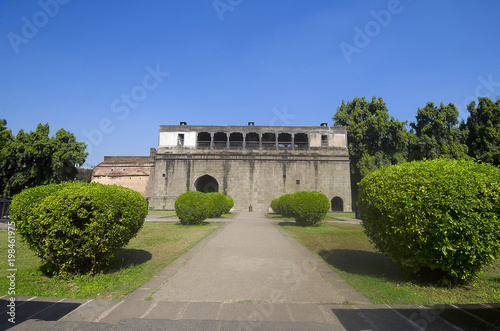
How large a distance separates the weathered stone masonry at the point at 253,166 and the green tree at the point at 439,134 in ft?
26.5

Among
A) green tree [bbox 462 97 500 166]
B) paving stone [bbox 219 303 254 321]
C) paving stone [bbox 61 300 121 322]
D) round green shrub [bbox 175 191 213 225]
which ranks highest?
green tree [bbox 462 97 500 166]

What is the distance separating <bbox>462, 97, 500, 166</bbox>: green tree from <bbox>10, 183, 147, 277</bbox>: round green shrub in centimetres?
3090

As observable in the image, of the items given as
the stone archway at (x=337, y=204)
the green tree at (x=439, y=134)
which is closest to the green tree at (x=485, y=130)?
the green tree at (x=439, y=134)

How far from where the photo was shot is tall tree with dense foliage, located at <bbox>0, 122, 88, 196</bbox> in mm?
22094

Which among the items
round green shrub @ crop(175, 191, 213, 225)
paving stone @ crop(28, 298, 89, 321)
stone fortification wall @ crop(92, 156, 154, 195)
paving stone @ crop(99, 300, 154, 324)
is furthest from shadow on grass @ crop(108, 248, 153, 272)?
stone fortification wall @ crop(92, 156, 154, 195)

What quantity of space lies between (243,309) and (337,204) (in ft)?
101

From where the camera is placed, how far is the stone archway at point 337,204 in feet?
103

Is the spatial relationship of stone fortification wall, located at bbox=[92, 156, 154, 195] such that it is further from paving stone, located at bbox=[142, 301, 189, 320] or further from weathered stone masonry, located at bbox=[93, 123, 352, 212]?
paving stone, located at bbox=[142, 301, 189, 320]

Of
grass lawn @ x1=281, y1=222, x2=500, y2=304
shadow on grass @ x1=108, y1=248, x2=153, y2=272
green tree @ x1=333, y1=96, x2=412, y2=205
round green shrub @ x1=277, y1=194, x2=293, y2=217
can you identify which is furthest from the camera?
green tree @ x1=333, y1=96, x2=412, y2=205

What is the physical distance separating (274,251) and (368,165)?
26.5 metres

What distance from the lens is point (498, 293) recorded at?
3.95m

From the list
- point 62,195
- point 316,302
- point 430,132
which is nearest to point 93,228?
point 62,195

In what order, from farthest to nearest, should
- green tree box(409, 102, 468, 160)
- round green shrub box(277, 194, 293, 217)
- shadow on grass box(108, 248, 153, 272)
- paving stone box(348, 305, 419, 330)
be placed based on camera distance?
green tree box(409, 102, 468, 160), round green shrub box(277, 194, 293, 217), shadow on grass box(108, 248, 153, 272), paving stone box(348, 305, 419, 330)

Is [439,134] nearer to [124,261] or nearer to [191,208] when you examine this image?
[191,208]
